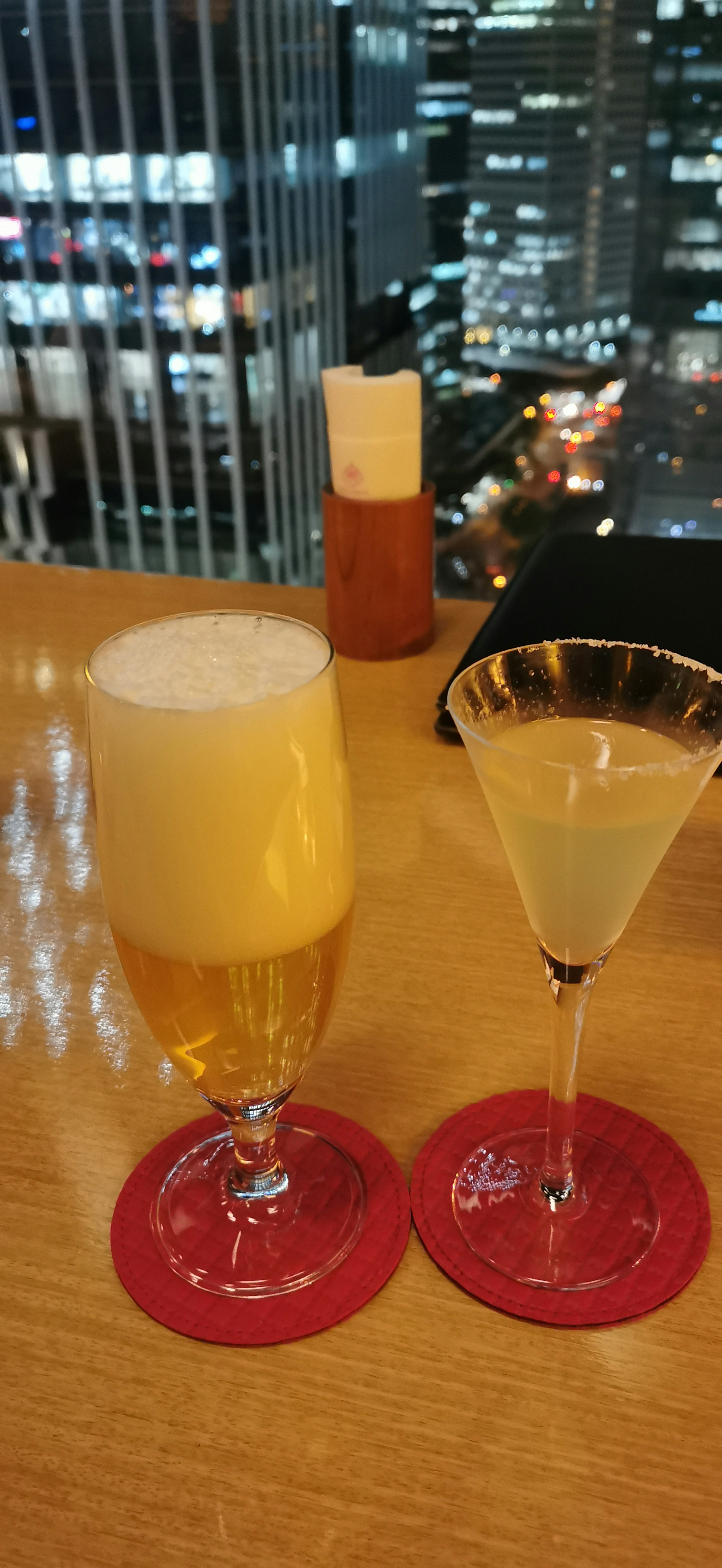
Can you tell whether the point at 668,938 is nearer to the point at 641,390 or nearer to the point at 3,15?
the point at 641,390

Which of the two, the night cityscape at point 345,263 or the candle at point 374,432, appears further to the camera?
the night cityscape at point 345,263

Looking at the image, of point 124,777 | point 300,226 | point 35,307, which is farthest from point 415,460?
point 35,307

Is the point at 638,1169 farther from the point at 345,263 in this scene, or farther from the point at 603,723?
the point at 345,263

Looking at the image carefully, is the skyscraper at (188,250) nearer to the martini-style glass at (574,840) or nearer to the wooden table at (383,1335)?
the wooden table at (383,1335)

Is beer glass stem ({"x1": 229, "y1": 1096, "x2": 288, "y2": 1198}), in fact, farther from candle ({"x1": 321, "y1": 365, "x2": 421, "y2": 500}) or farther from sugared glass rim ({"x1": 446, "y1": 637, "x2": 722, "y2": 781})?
candle ({"x1": 321, "y1": 365, "x2": 421, "y2": 500})

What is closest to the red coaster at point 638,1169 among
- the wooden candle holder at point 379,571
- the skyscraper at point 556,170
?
the wooden candle holder at point 379,571

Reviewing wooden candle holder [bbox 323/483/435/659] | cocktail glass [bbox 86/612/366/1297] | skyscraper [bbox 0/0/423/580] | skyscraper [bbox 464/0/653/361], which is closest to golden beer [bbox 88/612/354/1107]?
cocktail glass [bbox 86/612/366/1297]

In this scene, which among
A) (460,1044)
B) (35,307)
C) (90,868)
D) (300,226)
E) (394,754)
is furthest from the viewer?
(35,307)
